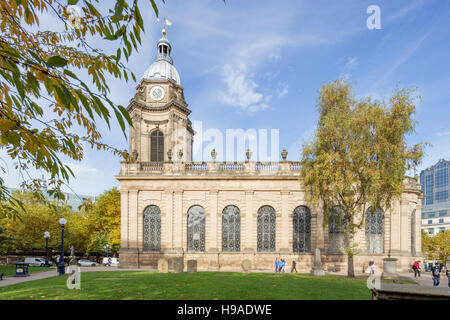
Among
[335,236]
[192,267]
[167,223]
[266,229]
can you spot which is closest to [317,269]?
[335,236]

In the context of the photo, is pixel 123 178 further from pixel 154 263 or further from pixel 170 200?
pixel 154 263

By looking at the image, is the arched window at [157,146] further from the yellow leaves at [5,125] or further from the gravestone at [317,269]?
the yellow leaves at [5,125]

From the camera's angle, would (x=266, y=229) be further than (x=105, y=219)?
No

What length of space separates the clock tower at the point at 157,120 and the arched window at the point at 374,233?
69.6 ft

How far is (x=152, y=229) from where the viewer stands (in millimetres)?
28766

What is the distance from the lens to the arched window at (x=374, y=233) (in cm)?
2767

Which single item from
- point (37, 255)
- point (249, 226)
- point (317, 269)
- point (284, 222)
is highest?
point (284, 222)

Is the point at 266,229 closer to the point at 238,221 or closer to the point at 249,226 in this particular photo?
the point at 249,226

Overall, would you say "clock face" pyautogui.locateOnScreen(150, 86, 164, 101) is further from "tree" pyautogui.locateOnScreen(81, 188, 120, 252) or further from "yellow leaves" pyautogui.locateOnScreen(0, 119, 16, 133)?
"yellow leaves" pyautogui.locateOnScreen(0, 119, 16, 133)

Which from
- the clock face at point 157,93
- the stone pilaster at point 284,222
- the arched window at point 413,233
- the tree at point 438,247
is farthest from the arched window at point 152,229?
the tree at point 438,247

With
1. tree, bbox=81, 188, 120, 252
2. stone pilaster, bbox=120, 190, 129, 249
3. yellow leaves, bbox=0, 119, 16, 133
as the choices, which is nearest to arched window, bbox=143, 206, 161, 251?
stone pilaster, bbox=120, 190, 129, 249

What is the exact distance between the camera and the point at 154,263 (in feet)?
90.9

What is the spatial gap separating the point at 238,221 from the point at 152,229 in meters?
8.80
